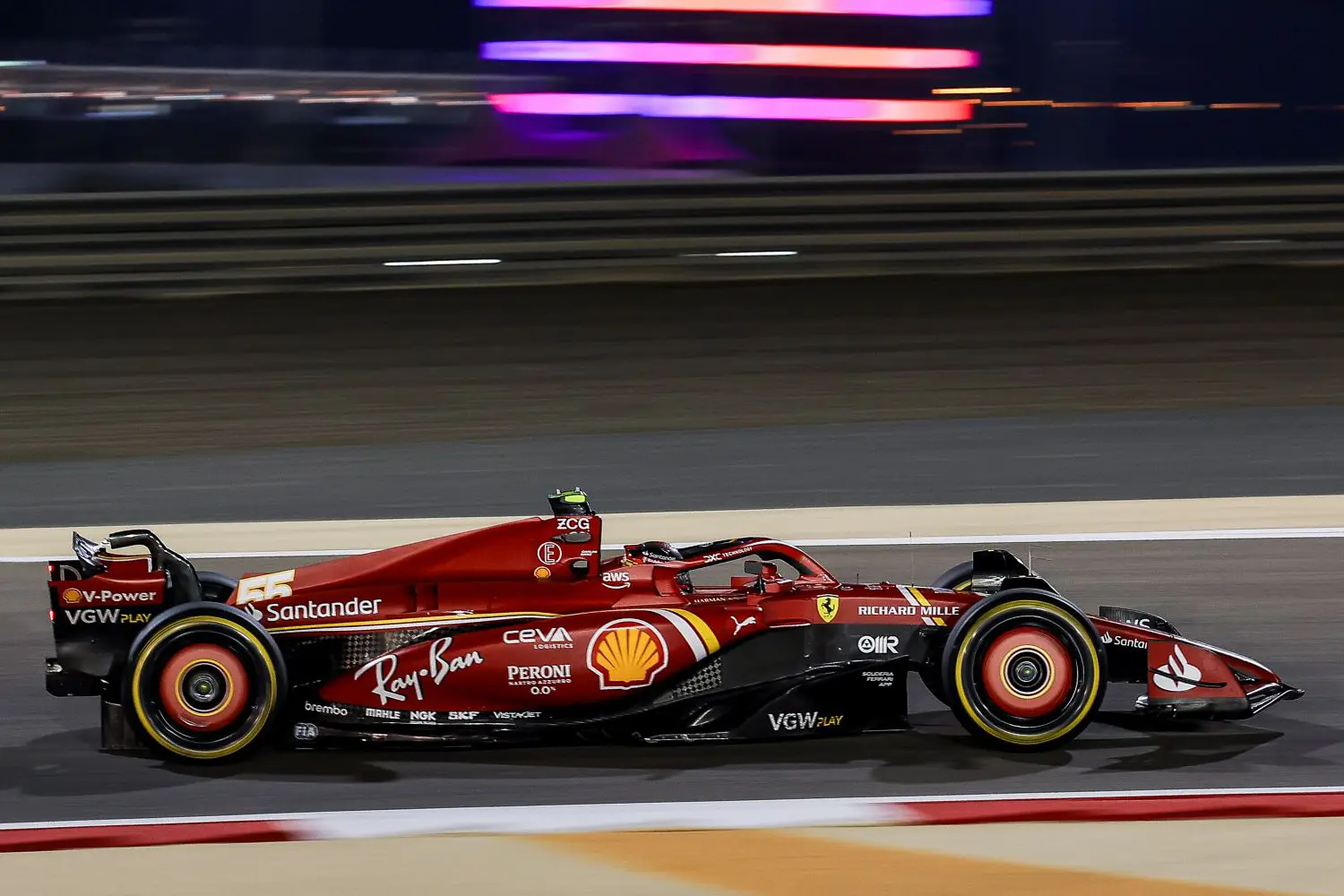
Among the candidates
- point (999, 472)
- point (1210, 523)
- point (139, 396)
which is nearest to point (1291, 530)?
point (1210, 523)

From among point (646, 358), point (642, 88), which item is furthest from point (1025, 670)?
point (642, 88)

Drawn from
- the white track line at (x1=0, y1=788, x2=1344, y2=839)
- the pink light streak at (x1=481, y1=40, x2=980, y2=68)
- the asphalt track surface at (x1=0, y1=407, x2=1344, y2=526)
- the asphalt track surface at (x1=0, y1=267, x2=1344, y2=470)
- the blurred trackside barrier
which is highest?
the pink light streak at (x1=481, y1=40, x2=980, y2=68)

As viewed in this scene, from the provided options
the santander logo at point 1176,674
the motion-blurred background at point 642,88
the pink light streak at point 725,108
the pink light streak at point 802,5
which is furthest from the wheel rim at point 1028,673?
the pink light streak at point 802,5

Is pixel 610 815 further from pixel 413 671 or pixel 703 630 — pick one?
pixel 413 671

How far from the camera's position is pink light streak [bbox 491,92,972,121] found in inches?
643

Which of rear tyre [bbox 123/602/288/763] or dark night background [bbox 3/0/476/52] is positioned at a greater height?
dark night background [bbox 3/0/476/52]

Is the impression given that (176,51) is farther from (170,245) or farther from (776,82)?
(776,82)

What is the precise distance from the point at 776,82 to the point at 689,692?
12.6 metres

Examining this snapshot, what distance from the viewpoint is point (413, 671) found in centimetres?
504

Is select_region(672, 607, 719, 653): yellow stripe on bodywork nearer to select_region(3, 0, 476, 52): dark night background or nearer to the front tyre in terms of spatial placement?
the front tyre

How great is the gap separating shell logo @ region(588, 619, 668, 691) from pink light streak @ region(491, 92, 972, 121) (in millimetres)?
11789

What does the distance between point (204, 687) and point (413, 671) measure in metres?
0.61

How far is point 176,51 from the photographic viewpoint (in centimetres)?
1622

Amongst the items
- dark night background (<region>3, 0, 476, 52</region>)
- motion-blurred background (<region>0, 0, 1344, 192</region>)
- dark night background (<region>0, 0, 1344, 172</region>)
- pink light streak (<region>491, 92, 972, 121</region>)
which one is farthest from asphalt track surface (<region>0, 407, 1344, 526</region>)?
dark night background (<region>3, 0, 476, 52</region>)
